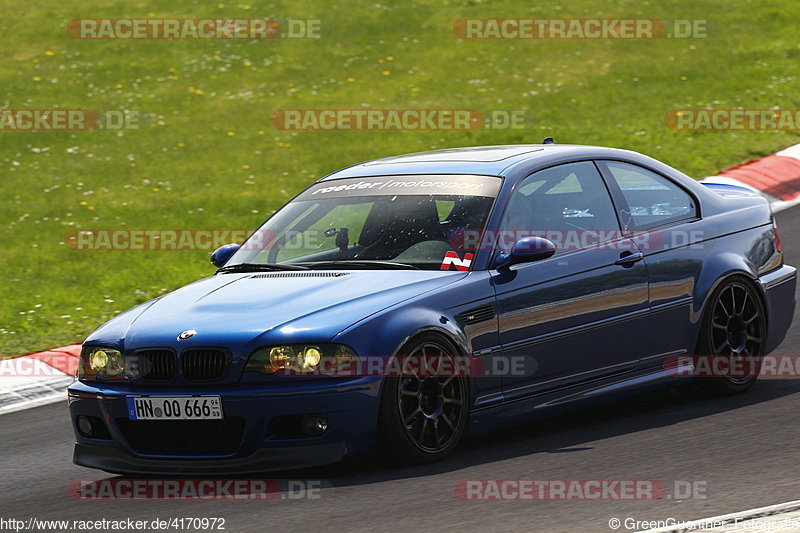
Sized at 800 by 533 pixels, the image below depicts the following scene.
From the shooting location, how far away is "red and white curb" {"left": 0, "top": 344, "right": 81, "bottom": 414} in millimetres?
8914

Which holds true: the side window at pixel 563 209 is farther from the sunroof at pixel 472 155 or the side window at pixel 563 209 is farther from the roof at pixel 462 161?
the sunroof at pixel 472 155

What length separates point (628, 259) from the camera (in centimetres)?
702

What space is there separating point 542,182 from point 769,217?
6.31ft

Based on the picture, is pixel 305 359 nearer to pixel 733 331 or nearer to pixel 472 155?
pixel 472 155

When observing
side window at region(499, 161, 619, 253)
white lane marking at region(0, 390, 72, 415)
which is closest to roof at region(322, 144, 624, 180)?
side window at region(499, 161, 619, 253)

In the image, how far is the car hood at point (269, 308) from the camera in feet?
19.0

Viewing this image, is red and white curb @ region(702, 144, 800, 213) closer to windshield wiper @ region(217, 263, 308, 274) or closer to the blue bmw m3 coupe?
the blue bmw m3 coupe

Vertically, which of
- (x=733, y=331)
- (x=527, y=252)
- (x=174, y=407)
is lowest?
(x=733, y=331)

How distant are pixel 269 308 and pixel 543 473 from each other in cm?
150

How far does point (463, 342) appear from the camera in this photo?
6.16m

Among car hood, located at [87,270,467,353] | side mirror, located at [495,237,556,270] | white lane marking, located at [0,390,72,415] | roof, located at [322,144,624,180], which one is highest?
roof, located at [322,144,624,180]

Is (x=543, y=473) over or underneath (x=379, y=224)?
underneath

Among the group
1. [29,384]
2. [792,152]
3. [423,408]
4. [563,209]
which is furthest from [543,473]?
[792,152]

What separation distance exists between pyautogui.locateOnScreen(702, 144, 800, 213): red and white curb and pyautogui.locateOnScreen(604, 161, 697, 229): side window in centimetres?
606
